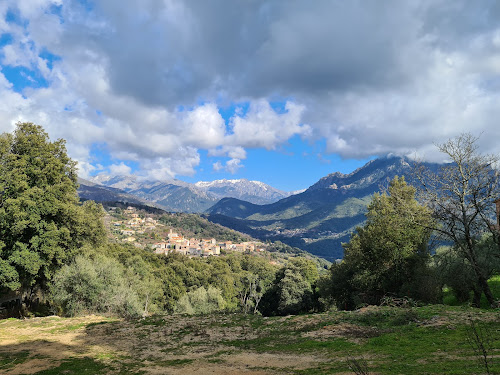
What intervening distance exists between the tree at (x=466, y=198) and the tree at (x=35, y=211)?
3107 centimetres

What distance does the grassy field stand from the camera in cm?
1060

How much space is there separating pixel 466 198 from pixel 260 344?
15.4 metres

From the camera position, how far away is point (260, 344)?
15820mm

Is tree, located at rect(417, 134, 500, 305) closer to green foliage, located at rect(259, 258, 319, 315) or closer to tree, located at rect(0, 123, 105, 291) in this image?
tree, located at rect(0, 123, 105, 291)

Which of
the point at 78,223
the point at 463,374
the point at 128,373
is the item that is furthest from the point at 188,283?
the point at 463,374

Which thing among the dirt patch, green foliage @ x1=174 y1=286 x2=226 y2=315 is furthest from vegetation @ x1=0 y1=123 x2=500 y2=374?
green foliage @ x1=174 y1=286 x2=226 y2=315

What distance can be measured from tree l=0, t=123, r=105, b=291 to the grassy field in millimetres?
6238

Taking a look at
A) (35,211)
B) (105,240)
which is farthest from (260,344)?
(105,240)

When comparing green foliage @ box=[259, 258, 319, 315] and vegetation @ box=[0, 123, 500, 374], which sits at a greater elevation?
vegetation @ box=[0, 123, 500, 374]

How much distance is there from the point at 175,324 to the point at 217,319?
119 inches

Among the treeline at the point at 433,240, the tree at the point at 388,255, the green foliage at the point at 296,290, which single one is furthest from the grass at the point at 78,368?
the green foliage at the point at 296,290

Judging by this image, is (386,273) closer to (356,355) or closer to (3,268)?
(356,355)

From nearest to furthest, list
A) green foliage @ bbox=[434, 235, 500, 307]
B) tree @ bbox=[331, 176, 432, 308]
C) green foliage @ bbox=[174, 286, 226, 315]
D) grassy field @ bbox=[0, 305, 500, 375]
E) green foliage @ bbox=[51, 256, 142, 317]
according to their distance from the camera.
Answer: grassy field @ bbox=[0, 305, 500, 375]
green foliage @ bbox=[434, 235, 500, 307]
green foliage @ bbox=[51, 256, 142, 317]
tree @ bbox=[331, 176, 432, 308]
green foliage @ bbox=[174, 286, 226, 315]

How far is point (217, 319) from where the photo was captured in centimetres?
2188
